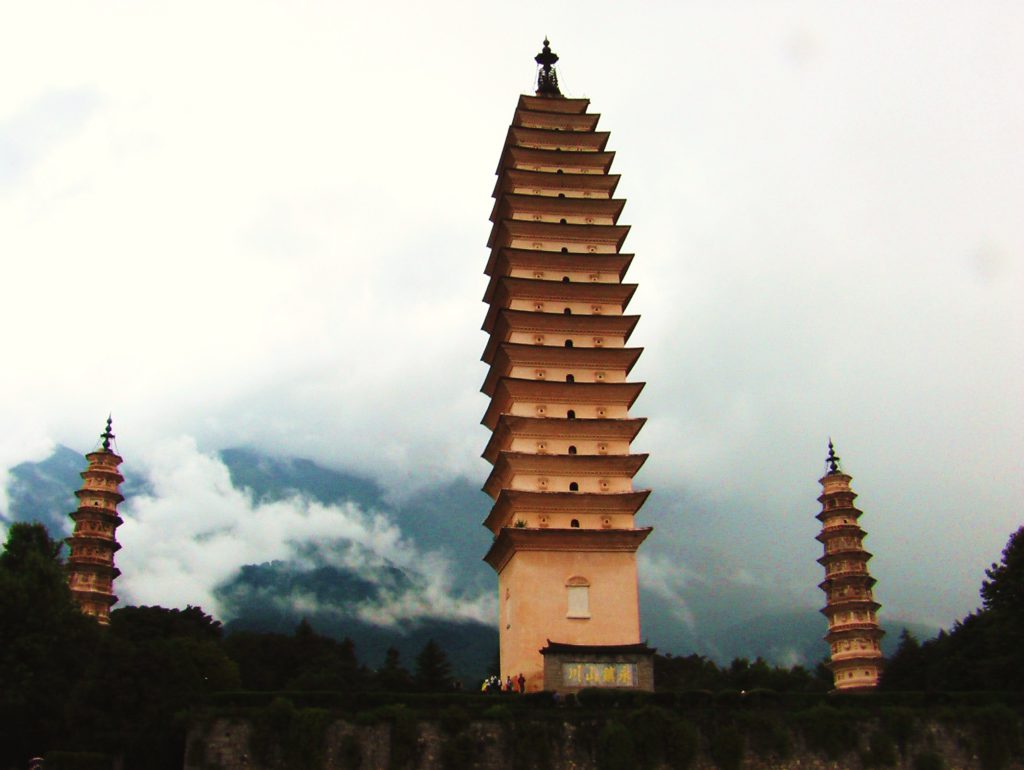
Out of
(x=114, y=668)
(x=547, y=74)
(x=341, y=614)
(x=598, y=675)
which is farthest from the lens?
(x=341, y=614)

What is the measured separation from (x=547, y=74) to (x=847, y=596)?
88.6 ft

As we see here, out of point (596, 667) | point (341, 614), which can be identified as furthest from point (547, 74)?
point (341, 614)

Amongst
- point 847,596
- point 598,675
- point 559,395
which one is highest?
point 559,395

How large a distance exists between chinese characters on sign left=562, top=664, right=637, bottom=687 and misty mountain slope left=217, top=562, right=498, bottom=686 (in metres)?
79.3

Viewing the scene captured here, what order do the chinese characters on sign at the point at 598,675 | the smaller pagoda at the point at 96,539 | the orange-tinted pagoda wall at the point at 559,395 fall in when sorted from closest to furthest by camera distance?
1. the chinese characters on sign at the point at 598,675
2. the orange-tinted pagoda wall at the point at 559,395
3. the smaller pagoda at the point at 96,539

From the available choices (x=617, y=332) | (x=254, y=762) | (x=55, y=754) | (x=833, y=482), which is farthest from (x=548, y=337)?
(x=833, y=482)

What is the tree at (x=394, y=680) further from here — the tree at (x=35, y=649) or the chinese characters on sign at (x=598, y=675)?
the chinese characters on sign at (x=598, y=675)

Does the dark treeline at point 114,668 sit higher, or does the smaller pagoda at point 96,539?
the smaller pagoda at point 96,539

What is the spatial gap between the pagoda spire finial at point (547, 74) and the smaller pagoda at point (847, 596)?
2353 cm

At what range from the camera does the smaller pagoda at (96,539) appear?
41906mm

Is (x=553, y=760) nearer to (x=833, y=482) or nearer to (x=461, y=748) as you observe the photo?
(x=461, y=748)

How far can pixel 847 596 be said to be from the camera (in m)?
44.4

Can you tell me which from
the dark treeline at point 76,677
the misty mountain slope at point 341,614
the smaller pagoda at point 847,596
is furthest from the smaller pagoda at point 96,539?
the misty mountain slope at point 341,614

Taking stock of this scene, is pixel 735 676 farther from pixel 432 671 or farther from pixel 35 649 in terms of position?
pixel 35 649
